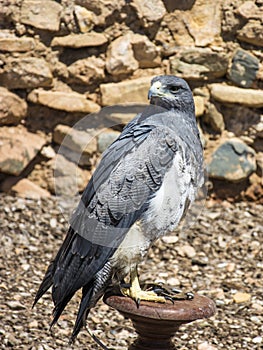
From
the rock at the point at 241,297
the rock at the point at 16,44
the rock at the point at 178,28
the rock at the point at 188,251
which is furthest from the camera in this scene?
the rock at the point at 178,28

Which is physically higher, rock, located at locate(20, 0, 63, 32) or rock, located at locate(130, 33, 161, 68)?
rock, located at locate(20, 0, 63, 32)

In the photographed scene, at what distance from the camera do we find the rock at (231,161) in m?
5.05

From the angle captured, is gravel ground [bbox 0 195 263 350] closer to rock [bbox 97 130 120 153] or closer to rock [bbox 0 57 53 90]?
rock [bbox 97 130 120 153]

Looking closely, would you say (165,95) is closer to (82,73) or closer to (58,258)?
(58,258)

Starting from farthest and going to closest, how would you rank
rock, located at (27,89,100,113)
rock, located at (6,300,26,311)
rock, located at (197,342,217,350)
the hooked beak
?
rock, located at (27,89,100,113) → rock, located at (6,300,26,311) → rock, located at (197,342,217,350) → the hooked beak

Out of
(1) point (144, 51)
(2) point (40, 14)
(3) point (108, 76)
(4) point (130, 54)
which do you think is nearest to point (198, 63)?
(1) point (144, 51)

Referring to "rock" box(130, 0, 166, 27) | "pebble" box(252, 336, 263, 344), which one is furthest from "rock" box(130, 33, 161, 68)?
"pebble" box(252, 336, 263, 344)

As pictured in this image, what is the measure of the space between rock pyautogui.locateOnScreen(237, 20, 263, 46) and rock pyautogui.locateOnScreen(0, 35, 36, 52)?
63.9 inches

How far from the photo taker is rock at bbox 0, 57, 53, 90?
15.9 ft

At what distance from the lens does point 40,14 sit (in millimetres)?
4844

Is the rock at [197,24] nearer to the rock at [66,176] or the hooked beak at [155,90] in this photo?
the rock at [66,176]

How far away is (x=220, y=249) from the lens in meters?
4.57

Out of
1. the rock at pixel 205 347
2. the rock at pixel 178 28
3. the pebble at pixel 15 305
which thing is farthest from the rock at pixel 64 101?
the rock at pixel 205 347

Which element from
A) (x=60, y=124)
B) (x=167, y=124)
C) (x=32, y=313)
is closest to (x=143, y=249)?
(x=167, y=124)
